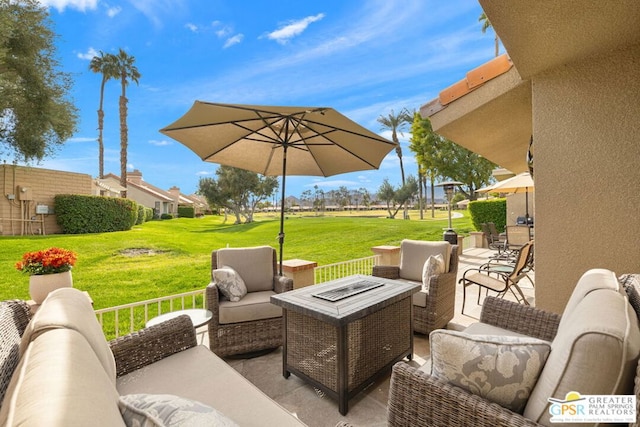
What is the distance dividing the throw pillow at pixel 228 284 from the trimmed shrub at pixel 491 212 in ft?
41.6

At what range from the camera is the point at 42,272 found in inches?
97.3

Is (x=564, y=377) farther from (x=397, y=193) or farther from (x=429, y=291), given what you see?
(x=397, y=193)

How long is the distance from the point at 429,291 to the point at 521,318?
1030mm

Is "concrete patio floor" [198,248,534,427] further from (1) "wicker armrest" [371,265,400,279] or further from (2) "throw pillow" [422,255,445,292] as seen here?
(1) "wicker armrest" [371,265,400,279]

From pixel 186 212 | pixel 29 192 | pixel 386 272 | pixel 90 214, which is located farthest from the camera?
pixel 186 212

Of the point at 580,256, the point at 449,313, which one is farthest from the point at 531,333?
the point at 449,313

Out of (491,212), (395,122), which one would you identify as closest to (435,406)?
(491,212)

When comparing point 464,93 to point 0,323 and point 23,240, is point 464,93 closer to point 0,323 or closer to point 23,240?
point 0,323

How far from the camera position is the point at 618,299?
1.27m

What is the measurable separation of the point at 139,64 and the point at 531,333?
24275 millimetres

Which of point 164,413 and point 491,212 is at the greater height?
point 491,212

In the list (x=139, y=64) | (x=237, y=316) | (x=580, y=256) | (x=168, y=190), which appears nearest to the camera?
(x=580, y=256)

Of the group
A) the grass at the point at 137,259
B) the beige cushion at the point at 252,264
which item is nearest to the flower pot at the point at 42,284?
the beige cushion at the point at 252,264

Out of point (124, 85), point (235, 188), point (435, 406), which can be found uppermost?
point (124, 85)
